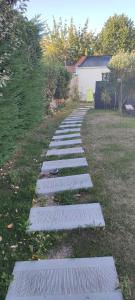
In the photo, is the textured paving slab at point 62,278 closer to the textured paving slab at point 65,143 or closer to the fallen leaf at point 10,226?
the fallen leaf at point 10,226

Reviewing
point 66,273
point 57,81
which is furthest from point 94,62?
point 66,273

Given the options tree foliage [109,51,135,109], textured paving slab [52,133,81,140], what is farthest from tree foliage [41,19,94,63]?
textured paving slab [52,133,81,140]

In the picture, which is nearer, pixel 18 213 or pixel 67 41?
pixel 18 213

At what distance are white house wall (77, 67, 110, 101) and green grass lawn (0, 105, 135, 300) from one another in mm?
22017

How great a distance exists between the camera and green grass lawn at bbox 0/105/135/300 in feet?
11.2

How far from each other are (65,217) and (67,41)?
36.3 metres

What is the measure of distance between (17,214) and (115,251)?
137 cm

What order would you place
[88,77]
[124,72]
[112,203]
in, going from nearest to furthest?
[112,203]
[124,72]
[88,77]

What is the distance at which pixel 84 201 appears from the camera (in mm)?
4676

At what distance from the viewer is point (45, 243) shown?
11.9 feet

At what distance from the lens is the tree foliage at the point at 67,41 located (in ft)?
124

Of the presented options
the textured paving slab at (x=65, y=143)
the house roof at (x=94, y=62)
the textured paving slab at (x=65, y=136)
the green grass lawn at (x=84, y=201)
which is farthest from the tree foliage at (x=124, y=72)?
the house roof at (x=94, y=62)

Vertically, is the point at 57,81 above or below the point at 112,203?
above

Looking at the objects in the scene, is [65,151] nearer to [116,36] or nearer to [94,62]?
[94,62]
